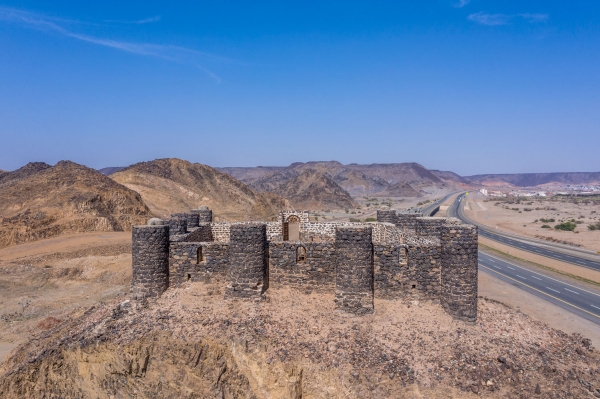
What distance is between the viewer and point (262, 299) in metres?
10.9

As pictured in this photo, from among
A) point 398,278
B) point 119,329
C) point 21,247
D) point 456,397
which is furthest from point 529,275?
point 21,247

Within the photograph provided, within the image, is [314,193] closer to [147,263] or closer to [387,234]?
[387,234]

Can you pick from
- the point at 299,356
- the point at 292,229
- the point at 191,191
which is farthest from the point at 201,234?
the point at 191,191

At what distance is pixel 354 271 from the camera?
10531 mm

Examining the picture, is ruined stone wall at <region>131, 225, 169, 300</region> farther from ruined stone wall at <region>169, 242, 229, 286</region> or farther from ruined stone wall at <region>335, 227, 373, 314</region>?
ruined stone wall at <region>335, 227, 373, 314</region>

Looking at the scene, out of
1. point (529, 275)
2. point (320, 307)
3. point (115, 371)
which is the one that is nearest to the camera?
point (115, 371)

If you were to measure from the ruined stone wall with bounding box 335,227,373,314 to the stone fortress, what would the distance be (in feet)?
0.09

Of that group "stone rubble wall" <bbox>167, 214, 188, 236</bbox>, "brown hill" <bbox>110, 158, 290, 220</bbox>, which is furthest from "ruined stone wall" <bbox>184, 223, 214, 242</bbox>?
"brown hill" <bbox>110, 158, 290, 220</bbox>

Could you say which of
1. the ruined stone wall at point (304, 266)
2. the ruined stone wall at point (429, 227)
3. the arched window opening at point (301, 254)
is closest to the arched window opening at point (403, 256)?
the ruined stone wall at point (304, 266)

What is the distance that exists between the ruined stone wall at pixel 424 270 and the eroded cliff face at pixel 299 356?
404 mm

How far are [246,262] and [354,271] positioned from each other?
302 centimetres

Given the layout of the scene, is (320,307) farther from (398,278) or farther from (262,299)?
(398,278)

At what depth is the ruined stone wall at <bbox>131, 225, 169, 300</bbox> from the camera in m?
11.2

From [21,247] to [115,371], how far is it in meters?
30.2
